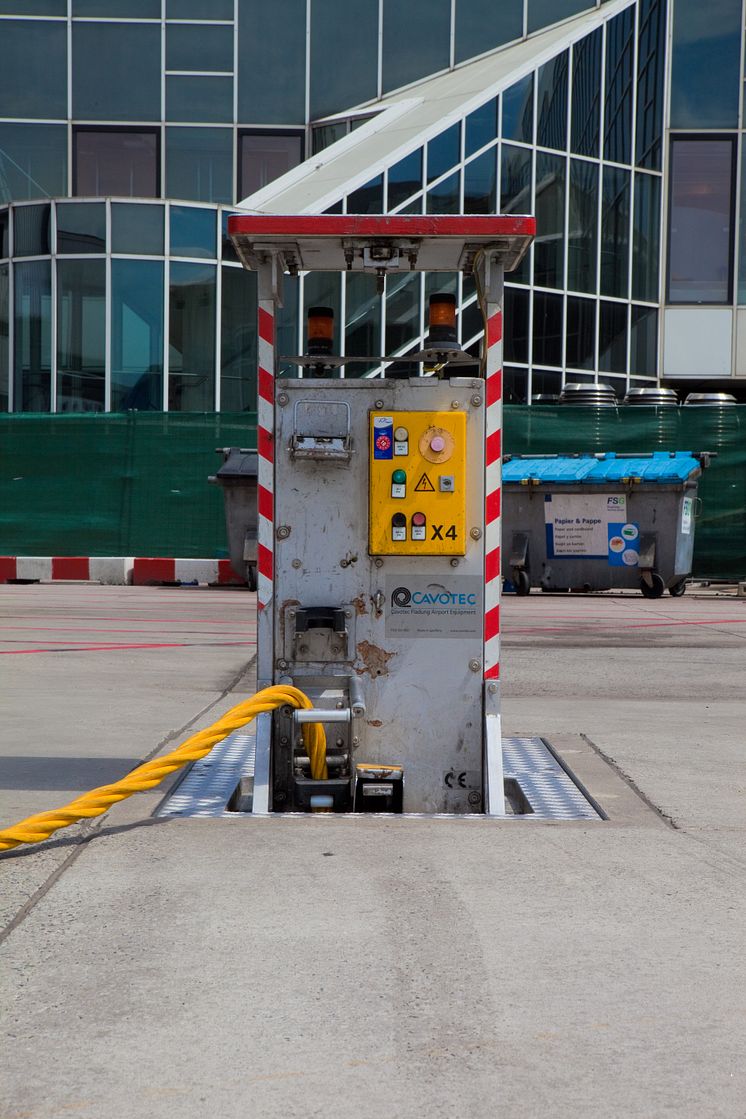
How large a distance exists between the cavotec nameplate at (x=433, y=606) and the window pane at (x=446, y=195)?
69.9ft

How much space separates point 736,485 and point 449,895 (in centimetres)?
1642

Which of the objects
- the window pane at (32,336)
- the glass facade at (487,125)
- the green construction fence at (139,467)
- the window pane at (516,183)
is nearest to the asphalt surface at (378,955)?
the green construction fence at (139,467)

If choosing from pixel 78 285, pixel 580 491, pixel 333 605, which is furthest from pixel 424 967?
pixel 78 285

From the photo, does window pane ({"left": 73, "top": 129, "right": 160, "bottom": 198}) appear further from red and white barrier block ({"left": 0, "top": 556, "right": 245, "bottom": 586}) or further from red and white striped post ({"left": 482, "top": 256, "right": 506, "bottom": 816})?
red and white striped post ({"left": 482, "top": 256, "right": 506, "bottom": 816})

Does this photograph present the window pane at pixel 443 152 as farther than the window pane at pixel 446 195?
No

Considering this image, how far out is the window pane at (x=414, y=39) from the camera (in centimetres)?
2869

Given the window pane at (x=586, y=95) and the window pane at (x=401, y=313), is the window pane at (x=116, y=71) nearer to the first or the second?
the window pane at (x=401, y=313)

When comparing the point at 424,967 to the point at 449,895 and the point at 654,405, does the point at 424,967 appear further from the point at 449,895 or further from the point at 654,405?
the point at 654,405

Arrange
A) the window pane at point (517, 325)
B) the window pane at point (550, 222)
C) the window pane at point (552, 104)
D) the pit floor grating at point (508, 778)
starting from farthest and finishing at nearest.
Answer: the window pane at point (550, 222), the window pane at point (517, 325), the window pane at point (552, 104), the pit floor grating at point (508, 778)

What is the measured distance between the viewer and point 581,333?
2806 cm

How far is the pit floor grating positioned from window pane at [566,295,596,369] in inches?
865

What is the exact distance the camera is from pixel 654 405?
20.2m

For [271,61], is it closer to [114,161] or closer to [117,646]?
[114,161]

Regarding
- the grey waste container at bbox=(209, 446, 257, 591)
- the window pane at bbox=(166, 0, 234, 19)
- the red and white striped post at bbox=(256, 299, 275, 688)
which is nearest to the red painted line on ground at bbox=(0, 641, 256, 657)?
the red and white striped post at bbox=(256, 299, 275, 688)
